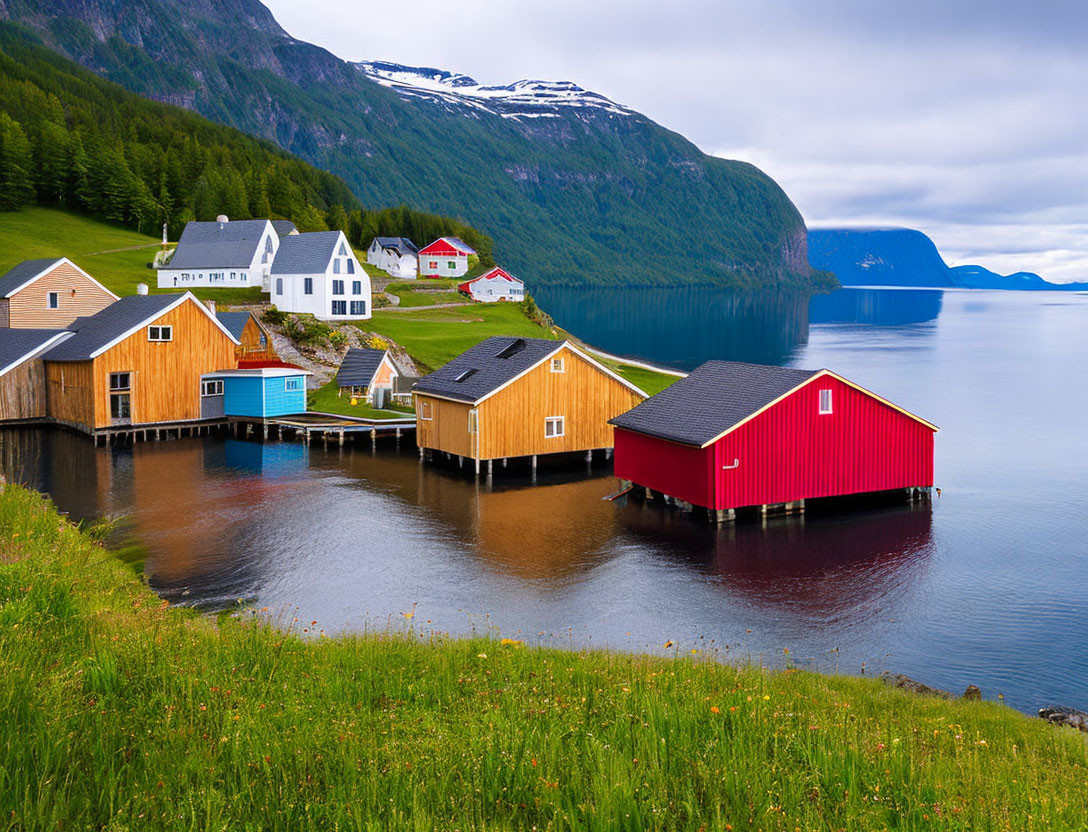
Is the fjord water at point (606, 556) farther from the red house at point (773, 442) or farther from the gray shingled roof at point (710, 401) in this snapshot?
the gray shingled roof at point (710, 401)

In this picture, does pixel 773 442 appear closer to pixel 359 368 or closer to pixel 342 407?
pixel 342 407

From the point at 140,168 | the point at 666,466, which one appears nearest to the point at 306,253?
the point at 140,168

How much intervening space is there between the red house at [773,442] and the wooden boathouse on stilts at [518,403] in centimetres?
788

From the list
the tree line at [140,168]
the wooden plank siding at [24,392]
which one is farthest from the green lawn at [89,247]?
the wooden plank siding at [24,392]

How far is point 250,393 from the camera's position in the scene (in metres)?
64.4

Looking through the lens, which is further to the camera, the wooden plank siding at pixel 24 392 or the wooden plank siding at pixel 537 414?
the wooden plank siding at pixel 24 392

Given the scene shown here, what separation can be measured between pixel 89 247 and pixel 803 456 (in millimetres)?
99481

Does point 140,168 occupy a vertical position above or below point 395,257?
above

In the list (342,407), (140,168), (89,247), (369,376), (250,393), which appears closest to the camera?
(250,393)

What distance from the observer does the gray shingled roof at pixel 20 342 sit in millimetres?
63406

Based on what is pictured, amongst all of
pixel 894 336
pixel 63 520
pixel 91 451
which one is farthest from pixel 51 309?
pixel 894 336

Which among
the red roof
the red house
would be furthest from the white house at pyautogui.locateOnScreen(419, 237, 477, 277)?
the red house

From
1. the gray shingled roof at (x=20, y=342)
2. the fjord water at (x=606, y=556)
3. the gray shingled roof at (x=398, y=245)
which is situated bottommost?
the fjord water at (x=606, y=556)

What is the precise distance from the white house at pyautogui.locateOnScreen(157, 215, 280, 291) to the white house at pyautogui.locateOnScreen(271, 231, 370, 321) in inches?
308
